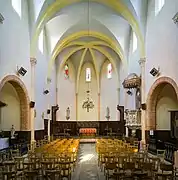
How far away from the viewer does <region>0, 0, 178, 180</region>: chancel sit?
39.1 ft

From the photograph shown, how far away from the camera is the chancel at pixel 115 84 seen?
11.9 m

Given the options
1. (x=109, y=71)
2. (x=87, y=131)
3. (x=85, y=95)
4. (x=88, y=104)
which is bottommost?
(x=87, y=131)

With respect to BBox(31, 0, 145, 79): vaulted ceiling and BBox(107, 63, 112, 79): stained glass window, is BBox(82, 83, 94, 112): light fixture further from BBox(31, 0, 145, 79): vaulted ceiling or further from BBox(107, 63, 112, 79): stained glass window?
BBox(31, 0, 145, 79): vaulted ceiling

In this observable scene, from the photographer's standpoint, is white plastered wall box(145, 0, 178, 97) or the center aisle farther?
white plastered wall box(145, 0, 178, 97)

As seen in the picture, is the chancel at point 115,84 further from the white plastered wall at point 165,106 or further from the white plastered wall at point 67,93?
the white plastered wall at point 67,93

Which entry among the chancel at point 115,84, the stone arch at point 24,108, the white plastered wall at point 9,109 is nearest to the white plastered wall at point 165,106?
the chancel at point 115,84

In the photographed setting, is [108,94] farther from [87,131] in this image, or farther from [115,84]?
[87,131]

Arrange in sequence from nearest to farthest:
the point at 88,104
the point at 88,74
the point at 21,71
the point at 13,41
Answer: the point at 13,41
the point at 21,71
the point at 88,104
the point at 88,74

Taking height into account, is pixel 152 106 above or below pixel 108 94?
below

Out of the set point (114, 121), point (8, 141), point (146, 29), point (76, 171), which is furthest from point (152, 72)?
point (114, 121)

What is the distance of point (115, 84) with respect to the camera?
34688mm

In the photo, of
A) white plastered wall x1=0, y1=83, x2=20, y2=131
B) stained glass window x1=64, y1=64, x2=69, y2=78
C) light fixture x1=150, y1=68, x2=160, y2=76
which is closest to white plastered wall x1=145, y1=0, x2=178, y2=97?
light fixture x1=150, y1=68, x2=160, y2=76

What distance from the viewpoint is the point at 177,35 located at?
1412 centimetres

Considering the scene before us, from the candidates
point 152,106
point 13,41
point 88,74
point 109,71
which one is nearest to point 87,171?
point 152,106
